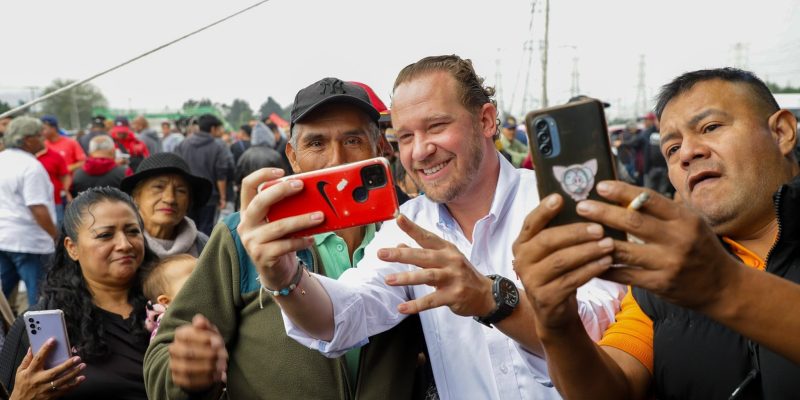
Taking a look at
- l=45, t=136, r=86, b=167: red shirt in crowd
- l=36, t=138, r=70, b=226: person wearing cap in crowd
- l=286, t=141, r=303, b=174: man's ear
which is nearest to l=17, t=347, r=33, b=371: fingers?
l=286, t=141, r=303, b=174: man's ear

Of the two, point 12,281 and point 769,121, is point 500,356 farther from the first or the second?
point 12,281

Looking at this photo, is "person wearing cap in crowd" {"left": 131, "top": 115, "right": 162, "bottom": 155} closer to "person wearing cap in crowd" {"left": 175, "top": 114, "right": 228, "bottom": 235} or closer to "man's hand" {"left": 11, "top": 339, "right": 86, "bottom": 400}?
"person wearing cap in crowd" {"left": 175, "top": 114, "right": 228, "bottom": 235}

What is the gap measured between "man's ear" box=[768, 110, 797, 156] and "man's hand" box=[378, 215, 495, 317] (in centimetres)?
88

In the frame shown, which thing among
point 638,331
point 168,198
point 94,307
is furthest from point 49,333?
point 638,331

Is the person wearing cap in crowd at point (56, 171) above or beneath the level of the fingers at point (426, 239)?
beneath

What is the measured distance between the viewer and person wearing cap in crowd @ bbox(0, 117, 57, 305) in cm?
603

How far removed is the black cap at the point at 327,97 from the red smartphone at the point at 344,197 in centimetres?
79

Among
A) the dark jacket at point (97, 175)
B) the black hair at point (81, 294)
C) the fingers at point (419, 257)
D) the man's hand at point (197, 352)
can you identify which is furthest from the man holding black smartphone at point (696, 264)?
Answer: the dark jacket at point (97, 175)

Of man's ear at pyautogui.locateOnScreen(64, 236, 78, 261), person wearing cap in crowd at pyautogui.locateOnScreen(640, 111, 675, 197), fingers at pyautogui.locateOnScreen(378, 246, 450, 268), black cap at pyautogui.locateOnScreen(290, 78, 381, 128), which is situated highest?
black cap at pyautogui.locateOnScreen(290, 78, 381, 128)

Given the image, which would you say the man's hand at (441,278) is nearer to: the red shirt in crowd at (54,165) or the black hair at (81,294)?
the black hair at (81,294)

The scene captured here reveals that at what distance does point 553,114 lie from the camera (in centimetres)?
127

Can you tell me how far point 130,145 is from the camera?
Result: 34.2 feet

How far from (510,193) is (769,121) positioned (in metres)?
0.78

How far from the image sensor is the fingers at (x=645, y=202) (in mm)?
1113
